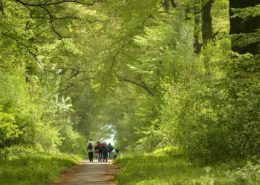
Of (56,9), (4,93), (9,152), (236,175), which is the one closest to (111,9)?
(56,9)

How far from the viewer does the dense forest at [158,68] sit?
47.2 ft

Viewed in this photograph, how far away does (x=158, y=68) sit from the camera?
113ft

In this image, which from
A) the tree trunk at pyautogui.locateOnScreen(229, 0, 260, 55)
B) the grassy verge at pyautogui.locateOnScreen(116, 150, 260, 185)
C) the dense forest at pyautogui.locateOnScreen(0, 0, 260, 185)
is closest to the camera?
the grassy verge at pyautogui.locateOnScreen(116, 150, 260, 185)

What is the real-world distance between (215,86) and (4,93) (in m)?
12.6

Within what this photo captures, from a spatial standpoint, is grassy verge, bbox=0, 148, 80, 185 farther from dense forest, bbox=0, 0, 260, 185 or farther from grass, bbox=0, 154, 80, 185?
dense forest, bbox=0, 0, 260, 185

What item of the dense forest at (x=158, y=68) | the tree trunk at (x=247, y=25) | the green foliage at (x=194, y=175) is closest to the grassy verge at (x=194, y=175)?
the green foliage at (x=194, y=175)

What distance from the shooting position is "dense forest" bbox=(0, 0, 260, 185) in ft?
47.2

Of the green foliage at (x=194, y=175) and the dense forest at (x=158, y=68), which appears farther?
the dense forest at (x=158, y=68)

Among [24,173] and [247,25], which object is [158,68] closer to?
[247,25]

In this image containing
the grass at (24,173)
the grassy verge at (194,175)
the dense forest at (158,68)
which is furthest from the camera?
the grass at (24,173)

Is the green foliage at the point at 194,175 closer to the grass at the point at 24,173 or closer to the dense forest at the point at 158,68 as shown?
the dense forest at the point at 158,68

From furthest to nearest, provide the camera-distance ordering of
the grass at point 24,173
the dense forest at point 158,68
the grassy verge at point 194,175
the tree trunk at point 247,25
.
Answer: the tree trunk at point 247,25 < the grass at point 24,173 < the dense forest at point 158,68 < the grassy verge at point 194,175

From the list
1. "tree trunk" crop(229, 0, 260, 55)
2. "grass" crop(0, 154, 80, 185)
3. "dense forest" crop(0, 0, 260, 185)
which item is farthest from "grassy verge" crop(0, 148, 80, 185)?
"tree trunk" crop(229, 0, 260, 55)

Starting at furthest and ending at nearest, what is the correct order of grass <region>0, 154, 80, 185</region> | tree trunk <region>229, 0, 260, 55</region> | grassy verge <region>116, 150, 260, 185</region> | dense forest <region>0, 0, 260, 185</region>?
1. tree trunk <region>229, 0, 260, 55</region>
2. grass <region>0, 154, 80, 185</region>
3. dense forest <region>0, 0, 260, 185</region>
4. grassy verge <region>116, 150, 260, 185</region>
